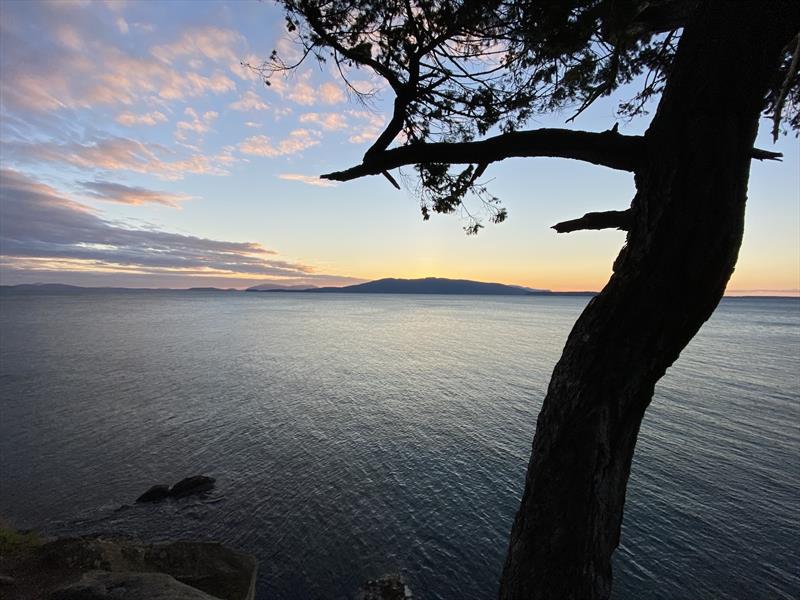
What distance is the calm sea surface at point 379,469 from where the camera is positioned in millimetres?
14133

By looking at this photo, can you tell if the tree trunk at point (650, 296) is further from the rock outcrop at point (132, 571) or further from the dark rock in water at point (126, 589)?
the rock outcrop at point (132, 571)

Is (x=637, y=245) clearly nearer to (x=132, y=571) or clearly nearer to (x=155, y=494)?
(x=132, y=571)

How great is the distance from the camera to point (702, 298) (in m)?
3.39

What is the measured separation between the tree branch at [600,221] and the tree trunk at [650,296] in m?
0.23

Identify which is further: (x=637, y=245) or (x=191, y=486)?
(x=191, y=486)

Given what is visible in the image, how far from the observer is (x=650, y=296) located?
350cm

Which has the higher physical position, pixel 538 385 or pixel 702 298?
pixel 702 298

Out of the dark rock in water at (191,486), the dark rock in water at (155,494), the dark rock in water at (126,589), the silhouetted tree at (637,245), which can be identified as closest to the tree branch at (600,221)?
the silhouetted tree at (637,245)

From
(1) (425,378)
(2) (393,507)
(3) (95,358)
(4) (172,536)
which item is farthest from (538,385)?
(3) (95,358)

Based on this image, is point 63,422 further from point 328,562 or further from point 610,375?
point 610,375

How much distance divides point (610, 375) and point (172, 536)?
17.5 m

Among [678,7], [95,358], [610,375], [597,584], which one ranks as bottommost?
[95,358]

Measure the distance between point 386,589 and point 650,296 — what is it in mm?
12946

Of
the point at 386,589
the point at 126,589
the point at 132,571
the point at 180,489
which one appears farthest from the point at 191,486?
the point at 386,589
